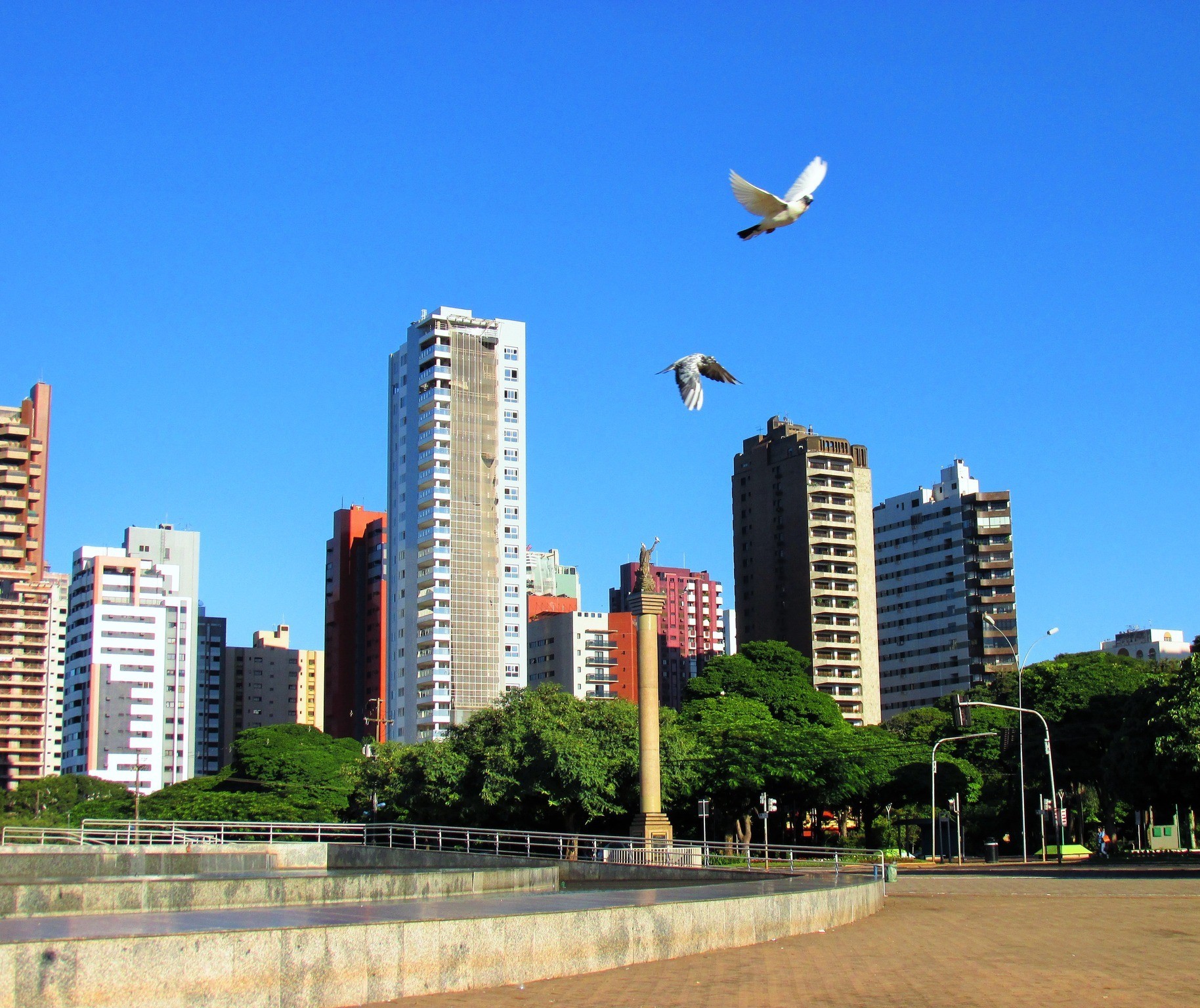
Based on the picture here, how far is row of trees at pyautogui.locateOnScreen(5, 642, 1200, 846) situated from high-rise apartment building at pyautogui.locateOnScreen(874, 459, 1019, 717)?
3748 cm

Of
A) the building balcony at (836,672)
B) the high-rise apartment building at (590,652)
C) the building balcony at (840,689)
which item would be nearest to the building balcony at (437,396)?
the high-rise apartment building at (590,652)

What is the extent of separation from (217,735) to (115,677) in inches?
1304

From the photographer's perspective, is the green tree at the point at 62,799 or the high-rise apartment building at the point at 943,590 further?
the high-rise apartment building at the point at 943,590

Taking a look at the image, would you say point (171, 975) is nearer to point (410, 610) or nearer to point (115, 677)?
point (410, 610)

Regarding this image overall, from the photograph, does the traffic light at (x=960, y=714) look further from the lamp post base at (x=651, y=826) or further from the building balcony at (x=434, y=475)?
the building balcony at (x=434, y=475)

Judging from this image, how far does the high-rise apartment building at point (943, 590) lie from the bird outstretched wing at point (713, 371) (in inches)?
4308

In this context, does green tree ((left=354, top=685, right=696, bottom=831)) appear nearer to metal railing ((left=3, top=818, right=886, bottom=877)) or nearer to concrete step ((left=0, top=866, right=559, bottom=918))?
metal railing ((left=3, top=818, right=886, bottom=877))

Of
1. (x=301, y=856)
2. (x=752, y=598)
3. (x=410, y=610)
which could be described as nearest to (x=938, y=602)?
(x=752, y=598)

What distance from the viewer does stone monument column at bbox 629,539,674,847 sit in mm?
43750

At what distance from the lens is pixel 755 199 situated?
16266mm

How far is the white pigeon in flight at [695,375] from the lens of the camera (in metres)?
19.1

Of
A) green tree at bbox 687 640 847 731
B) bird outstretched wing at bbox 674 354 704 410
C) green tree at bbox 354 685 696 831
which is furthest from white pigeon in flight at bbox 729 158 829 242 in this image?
green tree at bbox 687 640 847 731

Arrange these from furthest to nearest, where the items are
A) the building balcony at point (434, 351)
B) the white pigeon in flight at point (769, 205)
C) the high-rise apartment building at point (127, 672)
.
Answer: the high-rise apartment building at point (127, 672), the building balcony at point (434, 351), the white pigeon in flight at point (769, 205)

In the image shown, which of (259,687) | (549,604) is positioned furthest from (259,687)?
(549,604)
